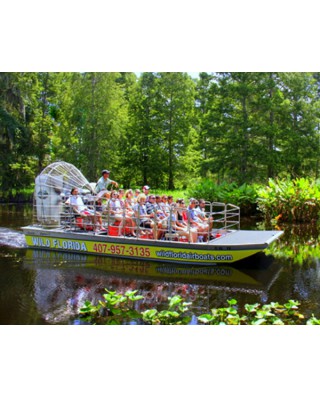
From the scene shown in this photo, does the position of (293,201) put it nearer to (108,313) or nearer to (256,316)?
(256,316)

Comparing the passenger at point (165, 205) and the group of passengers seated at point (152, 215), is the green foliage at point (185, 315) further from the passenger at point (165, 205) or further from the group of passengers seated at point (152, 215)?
the passenger at point (165, 205)

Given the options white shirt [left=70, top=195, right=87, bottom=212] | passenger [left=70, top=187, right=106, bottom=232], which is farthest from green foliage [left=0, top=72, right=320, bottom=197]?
white shirt [left=70, top=195, right=87, bottom=212]

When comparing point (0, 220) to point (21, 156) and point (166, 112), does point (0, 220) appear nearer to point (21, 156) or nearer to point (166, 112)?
point (21, 156)

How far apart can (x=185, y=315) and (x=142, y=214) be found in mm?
4378

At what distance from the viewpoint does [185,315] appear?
7148 millimetres

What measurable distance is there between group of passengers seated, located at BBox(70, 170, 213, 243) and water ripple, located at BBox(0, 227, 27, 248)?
8.32ft

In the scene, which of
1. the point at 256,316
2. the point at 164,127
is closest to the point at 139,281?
the point at 256,316

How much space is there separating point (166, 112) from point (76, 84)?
263 inches

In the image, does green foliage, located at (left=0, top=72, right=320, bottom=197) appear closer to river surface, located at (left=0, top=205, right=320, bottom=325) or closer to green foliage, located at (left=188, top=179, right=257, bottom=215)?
green foliage, located at (left=188, top=179, right=257, bottom=215)

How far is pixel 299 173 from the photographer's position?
2748 cm

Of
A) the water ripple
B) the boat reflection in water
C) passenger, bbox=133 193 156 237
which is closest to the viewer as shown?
the boat reflection in water

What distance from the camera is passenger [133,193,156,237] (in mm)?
10911

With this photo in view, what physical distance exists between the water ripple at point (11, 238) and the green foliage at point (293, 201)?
10.0 metres

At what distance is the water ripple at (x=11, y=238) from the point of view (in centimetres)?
1337
